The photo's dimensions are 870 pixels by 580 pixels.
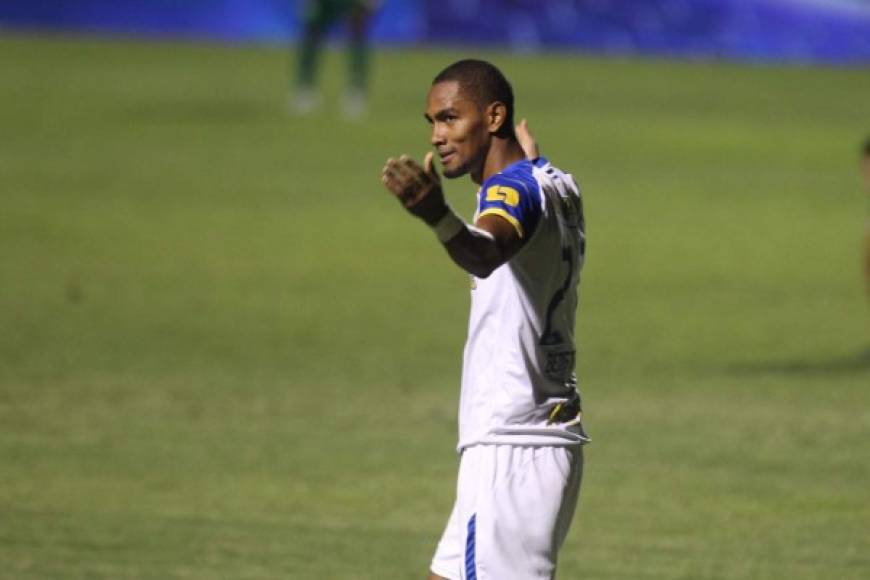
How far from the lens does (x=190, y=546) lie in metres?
8.78

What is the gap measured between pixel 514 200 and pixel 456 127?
1.01ft

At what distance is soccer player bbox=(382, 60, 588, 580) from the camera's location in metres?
5.37

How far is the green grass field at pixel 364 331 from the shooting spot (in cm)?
923

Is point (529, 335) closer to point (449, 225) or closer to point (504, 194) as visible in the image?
point (504, 194)

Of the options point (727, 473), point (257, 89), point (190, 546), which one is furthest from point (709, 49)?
point (190, 546)

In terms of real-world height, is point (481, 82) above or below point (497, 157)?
above

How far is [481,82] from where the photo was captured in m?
5.37

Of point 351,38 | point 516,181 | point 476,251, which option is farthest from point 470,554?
point 351,38

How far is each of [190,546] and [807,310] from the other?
9060 mm

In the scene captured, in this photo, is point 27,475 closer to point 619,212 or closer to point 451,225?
point 451,225

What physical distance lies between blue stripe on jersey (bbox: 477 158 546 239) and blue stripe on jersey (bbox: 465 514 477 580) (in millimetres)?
812

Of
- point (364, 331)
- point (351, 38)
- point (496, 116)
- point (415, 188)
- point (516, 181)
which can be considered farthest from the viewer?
point (351, 38)

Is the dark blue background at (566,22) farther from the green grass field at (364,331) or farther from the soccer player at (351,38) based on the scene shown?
the soccer player at (351,38)

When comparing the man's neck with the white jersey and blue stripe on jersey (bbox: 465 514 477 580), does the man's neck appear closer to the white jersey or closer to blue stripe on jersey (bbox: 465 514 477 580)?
the white jersey
